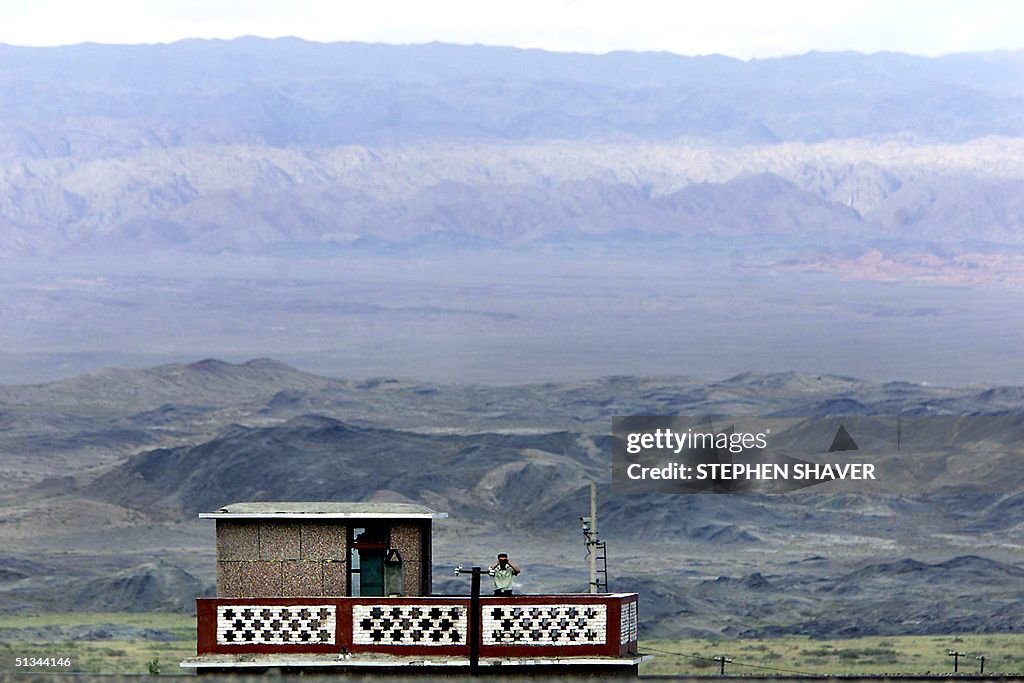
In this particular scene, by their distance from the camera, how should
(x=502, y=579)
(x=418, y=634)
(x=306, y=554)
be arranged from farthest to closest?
(x=306, y=554), (x=502, y=579), (x=418, y=634)

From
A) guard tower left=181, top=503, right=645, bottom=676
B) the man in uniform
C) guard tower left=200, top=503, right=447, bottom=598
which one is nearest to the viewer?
guard tower left=181, top=503, right=645, bottom=676

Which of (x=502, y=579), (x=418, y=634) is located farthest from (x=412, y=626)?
(x=502, y=579)

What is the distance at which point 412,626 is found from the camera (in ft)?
83.9

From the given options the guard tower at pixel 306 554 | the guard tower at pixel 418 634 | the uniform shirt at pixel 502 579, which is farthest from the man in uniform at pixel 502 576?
the guard tower at pixel 306 554

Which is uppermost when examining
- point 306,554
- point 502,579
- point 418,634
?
point 306,554

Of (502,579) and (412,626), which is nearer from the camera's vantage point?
(412,626)

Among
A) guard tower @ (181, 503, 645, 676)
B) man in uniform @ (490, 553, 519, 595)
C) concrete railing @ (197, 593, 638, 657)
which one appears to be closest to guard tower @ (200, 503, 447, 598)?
guard tower @ (181, 503, 645, 676)

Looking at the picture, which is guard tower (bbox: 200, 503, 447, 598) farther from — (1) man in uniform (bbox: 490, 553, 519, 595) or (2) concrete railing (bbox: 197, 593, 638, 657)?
(1) man in uniform (bbox: 490, 553, 519, 595)

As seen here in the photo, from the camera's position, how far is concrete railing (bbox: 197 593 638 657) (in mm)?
25453

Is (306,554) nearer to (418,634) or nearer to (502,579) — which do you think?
(418,634)

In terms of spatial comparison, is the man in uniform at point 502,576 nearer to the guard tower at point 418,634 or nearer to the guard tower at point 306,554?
the guard tower at point 418,634

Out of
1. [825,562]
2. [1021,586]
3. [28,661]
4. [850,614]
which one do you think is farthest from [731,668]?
[825,562]

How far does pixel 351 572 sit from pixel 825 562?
158m

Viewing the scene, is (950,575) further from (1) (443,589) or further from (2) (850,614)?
(1) (443,589)
